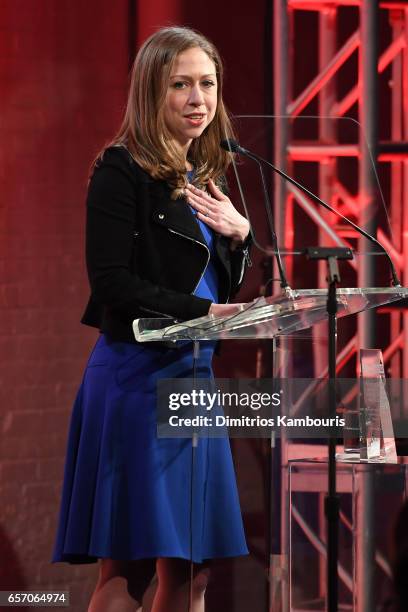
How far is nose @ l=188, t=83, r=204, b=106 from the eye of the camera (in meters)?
2.47

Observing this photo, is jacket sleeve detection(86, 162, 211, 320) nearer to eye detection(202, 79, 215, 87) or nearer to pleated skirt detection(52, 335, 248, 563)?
pleated skirt detection(52, 335, 248, 563)

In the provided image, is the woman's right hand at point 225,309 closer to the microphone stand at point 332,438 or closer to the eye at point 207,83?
the microphone stand at point 332,438

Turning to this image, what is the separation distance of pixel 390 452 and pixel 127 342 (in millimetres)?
Result: 636

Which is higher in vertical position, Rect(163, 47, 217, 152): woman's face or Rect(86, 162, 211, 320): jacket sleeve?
Rect(163, 47, 217, 152): woman's face

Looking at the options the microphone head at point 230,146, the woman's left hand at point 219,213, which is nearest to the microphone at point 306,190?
the microphone head at point 230,146

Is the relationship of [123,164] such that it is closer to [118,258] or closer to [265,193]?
[118,258]

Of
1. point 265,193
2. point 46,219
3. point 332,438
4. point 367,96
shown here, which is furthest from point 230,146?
point 46,219

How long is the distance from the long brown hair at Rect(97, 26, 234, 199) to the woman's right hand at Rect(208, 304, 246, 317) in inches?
13.7

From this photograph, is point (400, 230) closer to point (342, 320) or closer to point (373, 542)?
point (342, 320)

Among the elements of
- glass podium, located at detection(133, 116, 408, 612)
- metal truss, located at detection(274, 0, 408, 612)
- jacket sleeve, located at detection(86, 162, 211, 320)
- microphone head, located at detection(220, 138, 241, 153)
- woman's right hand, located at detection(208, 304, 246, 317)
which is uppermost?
metal truss, located at detection(274, 0, 408, 612)

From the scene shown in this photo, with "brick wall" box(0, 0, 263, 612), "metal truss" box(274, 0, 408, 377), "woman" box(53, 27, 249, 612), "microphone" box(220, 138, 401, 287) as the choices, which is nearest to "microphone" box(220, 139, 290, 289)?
"microphone" box(220, 138, 401, 287)

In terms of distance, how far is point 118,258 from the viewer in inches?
93.4

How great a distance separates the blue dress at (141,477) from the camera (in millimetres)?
2223

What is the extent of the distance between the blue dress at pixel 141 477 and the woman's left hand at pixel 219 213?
5cm
